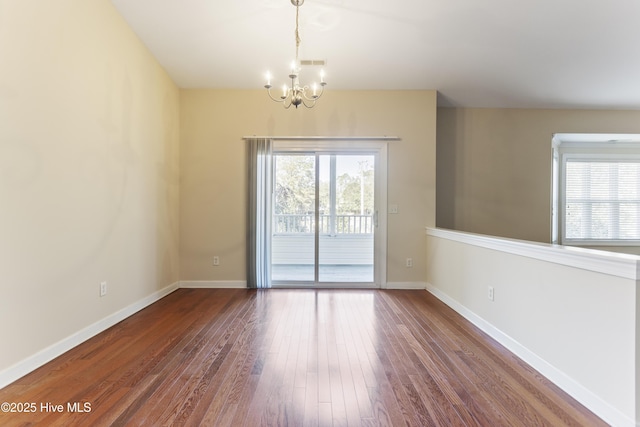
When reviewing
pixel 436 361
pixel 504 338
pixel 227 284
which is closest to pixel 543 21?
pixel 504 338

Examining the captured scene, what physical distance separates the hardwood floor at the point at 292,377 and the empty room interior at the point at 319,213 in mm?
20

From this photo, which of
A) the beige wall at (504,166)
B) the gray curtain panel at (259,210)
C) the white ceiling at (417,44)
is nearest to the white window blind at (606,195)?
the beige wall at (504,166)

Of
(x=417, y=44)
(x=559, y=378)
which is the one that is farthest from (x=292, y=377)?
(x=417, y=44)

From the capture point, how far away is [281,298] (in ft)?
13.2

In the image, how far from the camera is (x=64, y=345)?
8.13 ft

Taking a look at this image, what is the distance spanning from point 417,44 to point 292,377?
11.8 ft

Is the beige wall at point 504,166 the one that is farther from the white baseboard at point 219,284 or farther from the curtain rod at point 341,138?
the white baseboard at point 219,284

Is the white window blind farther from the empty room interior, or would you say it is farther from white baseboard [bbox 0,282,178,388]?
white baseboard [bbox 0,282,178,388]

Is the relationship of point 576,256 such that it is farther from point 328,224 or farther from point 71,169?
point 71,169

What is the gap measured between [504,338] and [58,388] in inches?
126

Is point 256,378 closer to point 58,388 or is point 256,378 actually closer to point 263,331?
point 263,331

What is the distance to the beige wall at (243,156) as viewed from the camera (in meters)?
4.52

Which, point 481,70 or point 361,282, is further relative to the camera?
point 361,282

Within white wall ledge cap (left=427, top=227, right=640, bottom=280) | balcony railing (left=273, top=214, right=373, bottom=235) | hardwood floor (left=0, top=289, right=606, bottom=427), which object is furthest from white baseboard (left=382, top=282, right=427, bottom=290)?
white wall ledge cap (left=427, top=227, right=640, bottom=280)
